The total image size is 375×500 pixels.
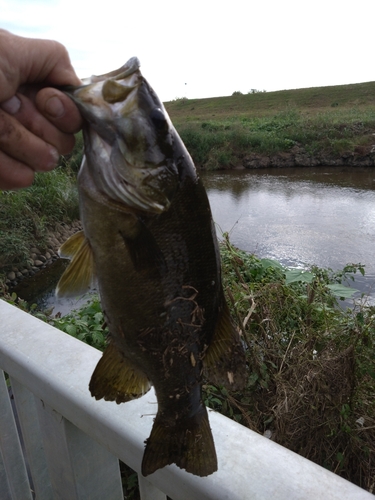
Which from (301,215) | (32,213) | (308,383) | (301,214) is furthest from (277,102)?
(308,383)

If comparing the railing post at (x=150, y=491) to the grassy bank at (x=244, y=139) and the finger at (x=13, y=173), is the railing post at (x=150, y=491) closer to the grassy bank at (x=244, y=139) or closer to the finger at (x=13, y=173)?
the finger at (x=13, y=173)

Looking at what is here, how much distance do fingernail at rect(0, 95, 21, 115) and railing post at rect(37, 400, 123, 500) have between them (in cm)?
110

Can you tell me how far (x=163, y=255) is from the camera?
48.2 inches

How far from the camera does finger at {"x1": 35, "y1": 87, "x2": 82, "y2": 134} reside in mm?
1085

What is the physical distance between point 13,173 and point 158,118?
1.57 feet

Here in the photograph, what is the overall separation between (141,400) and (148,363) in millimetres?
243

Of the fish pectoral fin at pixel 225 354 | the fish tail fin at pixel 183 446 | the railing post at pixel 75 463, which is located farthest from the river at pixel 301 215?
the fish tail fin at pixel 183 446

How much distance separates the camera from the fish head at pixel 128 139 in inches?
44.5

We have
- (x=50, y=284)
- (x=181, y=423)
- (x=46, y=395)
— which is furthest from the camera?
(x=50, y=284)

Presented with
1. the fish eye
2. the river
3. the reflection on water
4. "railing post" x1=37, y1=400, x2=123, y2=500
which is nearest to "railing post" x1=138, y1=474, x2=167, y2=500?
"railing post" x1=37, y1=400, x2=123, y2=500

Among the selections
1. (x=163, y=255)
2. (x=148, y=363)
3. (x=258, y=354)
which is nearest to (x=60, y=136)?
(x=163, y=255)

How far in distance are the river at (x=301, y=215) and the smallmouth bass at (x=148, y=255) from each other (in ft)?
13.0

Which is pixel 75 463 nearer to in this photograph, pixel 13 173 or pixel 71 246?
pixel 71 246

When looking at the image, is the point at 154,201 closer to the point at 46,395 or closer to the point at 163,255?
the point at 163,255
